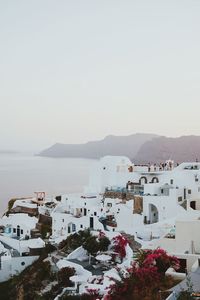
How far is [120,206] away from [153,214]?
174cm

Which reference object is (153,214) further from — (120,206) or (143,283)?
(143,283)

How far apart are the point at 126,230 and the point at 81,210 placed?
14.3 ft

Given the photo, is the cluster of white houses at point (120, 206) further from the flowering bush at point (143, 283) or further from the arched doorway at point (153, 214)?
the flowering bush at point (143, 283)

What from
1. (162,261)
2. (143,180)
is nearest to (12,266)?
(143,180)

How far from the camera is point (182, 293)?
787 centimetres

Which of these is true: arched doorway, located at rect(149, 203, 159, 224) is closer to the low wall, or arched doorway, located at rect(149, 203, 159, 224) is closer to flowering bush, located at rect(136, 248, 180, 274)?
the low wall

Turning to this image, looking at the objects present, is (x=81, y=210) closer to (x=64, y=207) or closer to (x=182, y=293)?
(x=64, y=207)

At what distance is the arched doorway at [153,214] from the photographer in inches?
863

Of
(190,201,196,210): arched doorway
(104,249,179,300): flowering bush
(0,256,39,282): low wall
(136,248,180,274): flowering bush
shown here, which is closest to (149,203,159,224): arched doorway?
(190,201,196,210): arched doorway

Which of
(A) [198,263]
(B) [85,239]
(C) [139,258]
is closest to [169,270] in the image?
(A) [198,263]

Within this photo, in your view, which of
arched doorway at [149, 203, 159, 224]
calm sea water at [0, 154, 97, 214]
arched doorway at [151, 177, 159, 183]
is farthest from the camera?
calm sea water at [0, 154, 97, 214]

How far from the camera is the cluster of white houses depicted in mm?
20812

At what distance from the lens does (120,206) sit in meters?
22.0

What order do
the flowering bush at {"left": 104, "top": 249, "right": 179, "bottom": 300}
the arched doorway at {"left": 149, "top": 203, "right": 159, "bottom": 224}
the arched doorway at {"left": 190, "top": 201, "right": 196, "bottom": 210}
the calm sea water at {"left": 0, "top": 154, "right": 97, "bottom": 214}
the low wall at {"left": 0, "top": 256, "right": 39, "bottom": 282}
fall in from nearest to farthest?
1. the flowering bush at {"left": 104, "top": 249, "right": 179, "bottom": 300}
2. the arched doorway at {"left": 190, "top": 201, "right": 196, "bottom": 210}
3. the low wall at {"left": 0, "top": 256, "right": 39, "bottom": 282}
4. the arched doorway at {"left": 149, "top": 203, "right": 159, "bottom": 224}
5. the calm sea water at {"left": 0, "top": 154, "right": 97, "bottom": 214}
